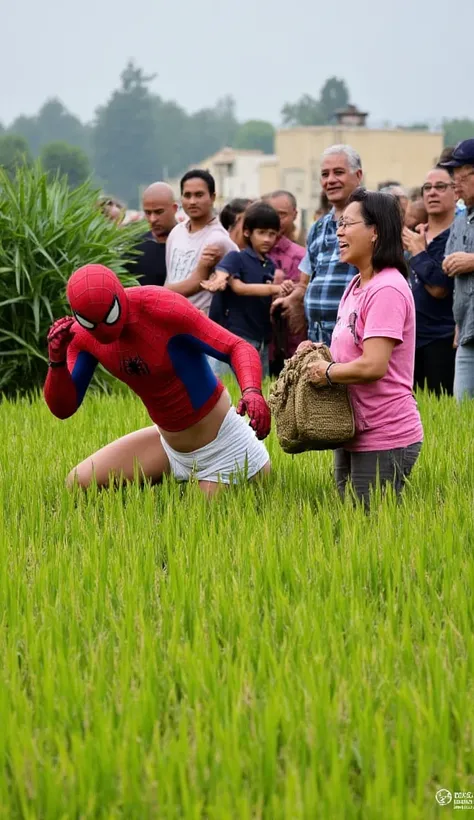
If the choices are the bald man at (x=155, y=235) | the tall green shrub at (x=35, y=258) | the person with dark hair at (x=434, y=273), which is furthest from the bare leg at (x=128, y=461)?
the bald man at (x=155, y=235)

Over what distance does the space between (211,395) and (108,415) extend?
263cm

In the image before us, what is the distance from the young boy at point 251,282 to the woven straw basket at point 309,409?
353cm

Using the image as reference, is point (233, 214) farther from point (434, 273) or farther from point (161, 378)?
point (161, 378)

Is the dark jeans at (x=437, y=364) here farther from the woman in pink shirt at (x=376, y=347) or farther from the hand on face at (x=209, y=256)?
the woman in pink shirt at (x=376, y=347)

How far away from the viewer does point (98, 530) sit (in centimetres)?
460

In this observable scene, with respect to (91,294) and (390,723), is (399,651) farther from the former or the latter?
(91,294)

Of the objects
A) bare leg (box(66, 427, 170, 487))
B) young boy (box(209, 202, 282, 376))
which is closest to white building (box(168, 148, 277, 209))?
young boy (box(209, 202, 282, 376))

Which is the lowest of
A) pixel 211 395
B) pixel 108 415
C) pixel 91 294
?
pixel 108 415

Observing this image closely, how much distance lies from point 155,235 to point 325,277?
3055 millimetres

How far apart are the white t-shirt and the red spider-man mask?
12.2 ft

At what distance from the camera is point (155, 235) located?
9625mm

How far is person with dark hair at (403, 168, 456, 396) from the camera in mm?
8000

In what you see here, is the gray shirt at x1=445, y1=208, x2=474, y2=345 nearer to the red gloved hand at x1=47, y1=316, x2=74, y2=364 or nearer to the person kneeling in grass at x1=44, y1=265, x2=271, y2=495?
→ the person kneeling in grass at x1=44, y1=265, x2=271, y2=495

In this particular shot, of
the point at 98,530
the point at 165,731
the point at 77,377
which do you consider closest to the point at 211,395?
the point at 77,377
